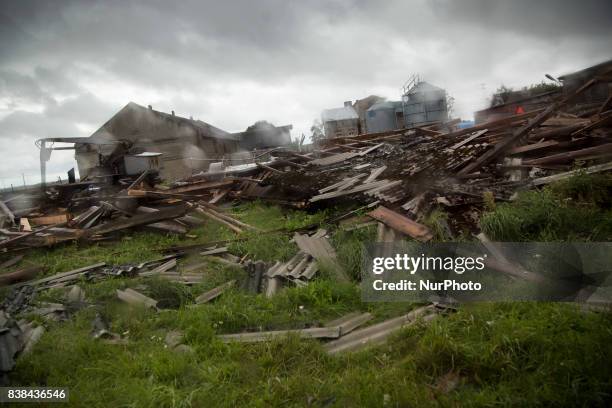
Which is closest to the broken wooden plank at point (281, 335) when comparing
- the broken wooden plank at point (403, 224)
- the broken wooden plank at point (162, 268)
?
the broken wooden plank at point (403, 224)

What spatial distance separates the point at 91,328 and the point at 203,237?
3.58 m

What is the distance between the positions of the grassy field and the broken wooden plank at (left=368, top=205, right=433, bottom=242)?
83 centimetres

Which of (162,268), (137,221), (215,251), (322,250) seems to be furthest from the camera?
(137,221)

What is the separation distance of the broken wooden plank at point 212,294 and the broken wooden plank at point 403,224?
8.18 ft

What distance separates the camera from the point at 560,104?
746 cm

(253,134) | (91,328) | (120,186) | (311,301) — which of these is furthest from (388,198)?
(253,134)

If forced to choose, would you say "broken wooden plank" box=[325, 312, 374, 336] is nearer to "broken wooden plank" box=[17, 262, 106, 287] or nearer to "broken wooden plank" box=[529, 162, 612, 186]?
"broken wooden plank" box=[529, 162, 612, 186]

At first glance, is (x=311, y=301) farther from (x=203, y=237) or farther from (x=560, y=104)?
(x=560, y=104)

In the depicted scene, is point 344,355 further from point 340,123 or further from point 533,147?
point 340,123

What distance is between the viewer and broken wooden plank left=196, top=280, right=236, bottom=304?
14.2ft

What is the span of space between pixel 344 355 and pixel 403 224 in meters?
2.41

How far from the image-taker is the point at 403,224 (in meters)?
4.80

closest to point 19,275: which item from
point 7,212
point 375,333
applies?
point 7,212

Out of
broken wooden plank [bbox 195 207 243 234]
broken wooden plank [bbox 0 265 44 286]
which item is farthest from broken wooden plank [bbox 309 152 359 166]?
broken wooden plank [bbox 0 265 44 286]
